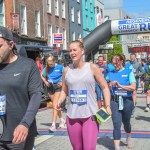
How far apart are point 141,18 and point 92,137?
43.3 ft

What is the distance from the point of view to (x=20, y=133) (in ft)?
10.4

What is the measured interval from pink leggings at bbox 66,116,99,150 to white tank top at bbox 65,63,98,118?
0.08 metres

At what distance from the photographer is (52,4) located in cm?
3578

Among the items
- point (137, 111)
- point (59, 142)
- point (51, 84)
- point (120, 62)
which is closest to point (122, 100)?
point (120, 62)

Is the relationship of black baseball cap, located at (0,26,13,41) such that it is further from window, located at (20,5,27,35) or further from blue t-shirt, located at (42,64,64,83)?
window, located at (20,5,27,35)

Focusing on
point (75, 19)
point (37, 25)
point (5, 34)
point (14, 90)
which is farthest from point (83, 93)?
point (75, 19)

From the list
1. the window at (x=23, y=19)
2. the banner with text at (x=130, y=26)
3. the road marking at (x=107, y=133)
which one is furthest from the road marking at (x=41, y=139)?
the window at (x=23, y=19)

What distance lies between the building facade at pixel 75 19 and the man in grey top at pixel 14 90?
37.8m

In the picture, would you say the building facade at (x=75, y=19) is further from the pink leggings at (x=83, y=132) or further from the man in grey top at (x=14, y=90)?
the man in grey top at (x=14, y=90)

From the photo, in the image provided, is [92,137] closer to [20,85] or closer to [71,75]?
[71,75]

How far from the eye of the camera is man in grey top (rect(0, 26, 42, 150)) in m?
3.37

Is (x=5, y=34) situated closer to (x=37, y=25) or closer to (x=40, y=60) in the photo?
(x=40, y=60)

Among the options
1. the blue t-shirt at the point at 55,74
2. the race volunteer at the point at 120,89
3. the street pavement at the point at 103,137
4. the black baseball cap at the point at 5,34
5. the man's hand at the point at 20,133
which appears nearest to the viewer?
the man's hand at the point at 20,133

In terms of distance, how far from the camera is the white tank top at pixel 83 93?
4848mm
